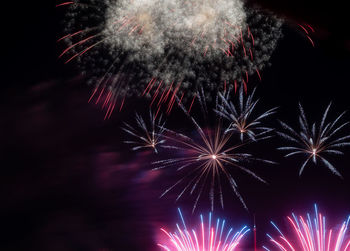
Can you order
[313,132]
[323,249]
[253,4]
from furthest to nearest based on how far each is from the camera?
[323,249] < [313,132] < [253,4]

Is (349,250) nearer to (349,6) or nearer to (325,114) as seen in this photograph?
(325,114)

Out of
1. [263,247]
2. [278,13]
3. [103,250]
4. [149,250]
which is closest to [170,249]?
[103,250]

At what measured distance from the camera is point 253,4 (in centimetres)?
243

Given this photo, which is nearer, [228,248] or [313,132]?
[313,132]

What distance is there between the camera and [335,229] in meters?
22.5

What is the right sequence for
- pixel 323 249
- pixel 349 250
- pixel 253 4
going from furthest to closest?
pixel 349 250, pixel 323 249, pixel 253 4

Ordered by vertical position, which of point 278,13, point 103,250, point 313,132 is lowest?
→ point 103,250

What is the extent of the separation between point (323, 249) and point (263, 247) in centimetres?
1809

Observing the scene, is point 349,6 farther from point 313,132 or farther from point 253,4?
point 313,132

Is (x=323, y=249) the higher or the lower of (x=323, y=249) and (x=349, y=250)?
the higher

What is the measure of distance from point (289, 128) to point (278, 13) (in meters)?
9.25

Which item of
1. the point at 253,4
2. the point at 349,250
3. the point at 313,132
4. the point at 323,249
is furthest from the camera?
the point at 349,250

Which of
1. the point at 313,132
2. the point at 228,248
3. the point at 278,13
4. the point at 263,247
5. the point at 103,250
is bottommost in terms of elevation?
the point at 263,247

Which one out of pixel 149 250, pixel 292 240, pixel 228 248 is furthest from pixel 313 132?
pixel 149 250
